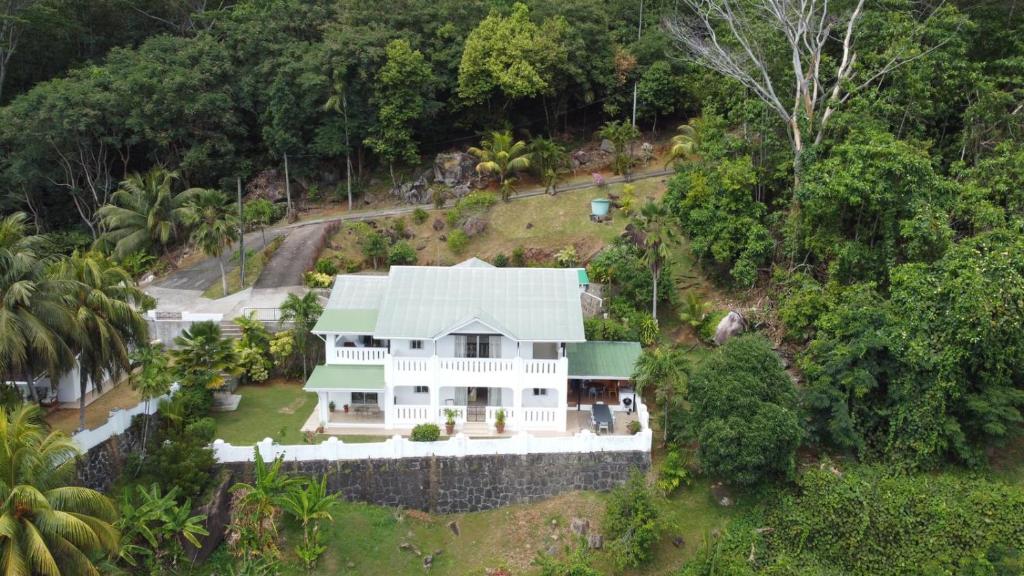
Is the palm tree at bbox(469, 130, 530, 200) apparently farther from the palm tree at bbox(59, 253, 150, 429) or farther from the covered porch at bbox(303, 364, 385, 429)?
the palm tree at bbox(59, 253, 150, 429)

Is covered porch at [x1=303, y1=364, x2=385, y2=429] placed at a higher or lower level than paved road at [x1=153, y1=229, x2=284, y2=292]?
→ lower

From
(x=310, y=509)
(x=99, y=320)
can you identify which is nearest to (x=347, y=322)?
(x=310, y=509)

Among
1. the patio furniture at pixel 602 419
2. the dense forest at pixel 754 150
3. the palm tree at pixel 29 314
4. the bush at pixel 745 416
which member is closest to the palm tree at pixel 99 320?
the palm tree at pixel 29 314

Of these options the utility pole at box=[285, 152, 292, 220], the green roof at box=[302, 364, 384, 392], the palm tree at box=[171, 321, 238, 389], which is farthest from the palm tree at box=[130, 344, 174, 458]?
the utility pole at box=[285, 152, 292, 220]

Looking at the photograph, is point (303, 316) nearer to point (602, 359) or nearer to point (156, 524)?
point (156, 524)

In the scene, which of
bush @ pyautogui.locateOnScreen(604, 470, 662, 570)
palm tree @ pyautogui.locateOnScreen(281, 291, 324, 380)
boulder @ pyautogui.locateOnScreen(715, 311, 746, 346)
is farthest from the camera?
boulder @ pyautogui.locateOnScreen(715, 311, 746, 346)

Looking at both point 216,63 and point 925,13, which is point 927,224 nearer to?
point 925,13
